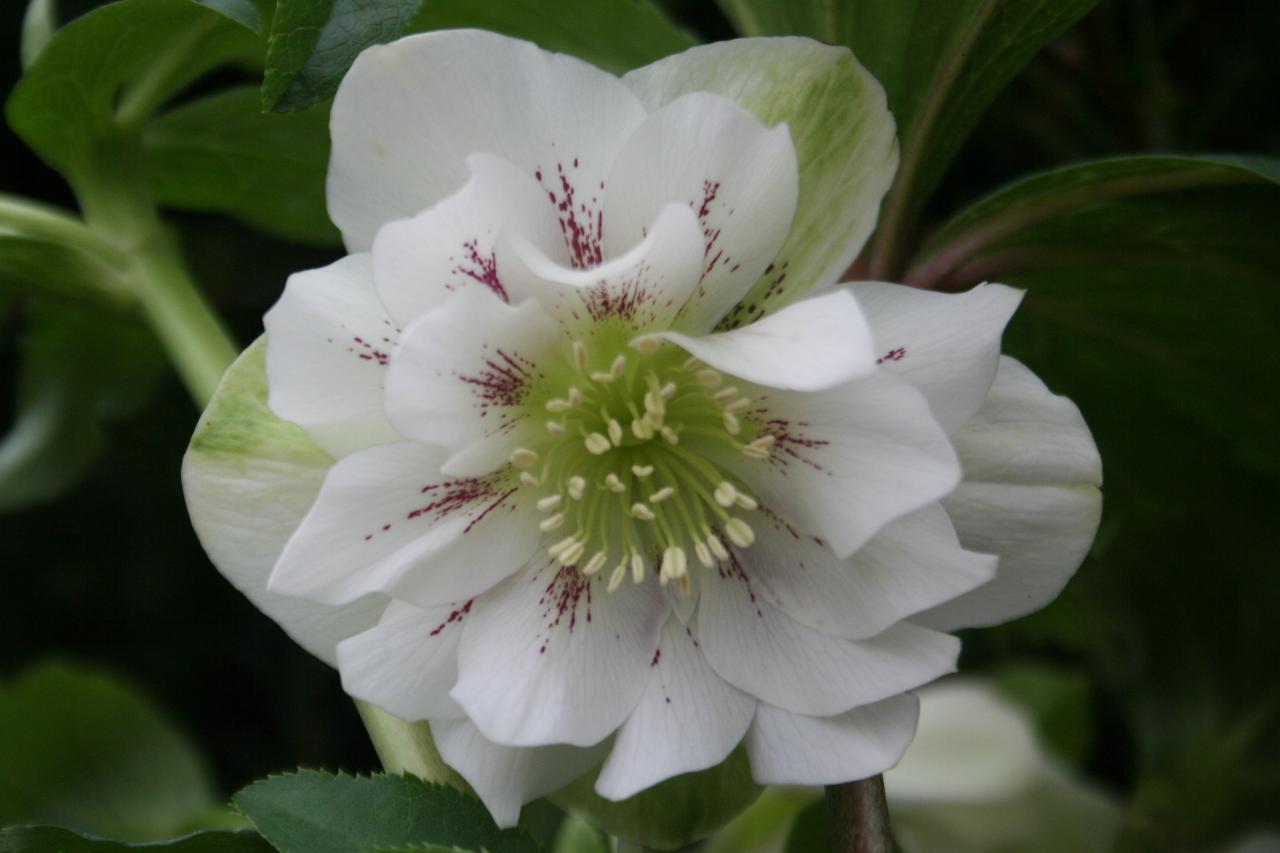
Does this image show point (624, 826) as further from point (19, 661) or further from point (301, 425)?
point (19, 661)

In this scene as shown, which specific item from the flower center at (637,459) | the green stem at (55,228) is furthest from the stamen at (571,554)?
the green stem at (55,228)

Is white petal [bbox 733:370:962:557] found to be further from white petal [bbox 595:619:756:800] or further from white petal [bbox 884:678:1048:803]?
white petal [bbox 884:678:1048:803]

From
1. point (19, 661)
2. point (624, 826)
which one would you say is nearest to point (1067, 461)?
point (624, 826)

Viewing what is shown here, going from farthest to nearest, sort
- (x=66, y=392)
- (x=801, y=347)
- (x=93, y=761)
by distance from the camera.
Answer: (x=93, y=761) → (x=66, y=392) → (x=801, y=347)

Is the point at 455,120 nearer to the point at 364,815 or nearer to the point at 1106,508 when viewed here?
the point at 364,815

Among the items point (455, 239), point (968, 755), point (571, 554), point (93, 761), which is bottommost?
point (968, 755)

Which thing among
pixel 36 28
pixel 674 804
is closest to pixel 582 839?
pixel 674 804

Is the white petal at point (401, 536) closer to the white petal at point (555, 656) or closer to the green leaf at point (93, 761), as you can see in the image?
the white petal at point (555, 656)
